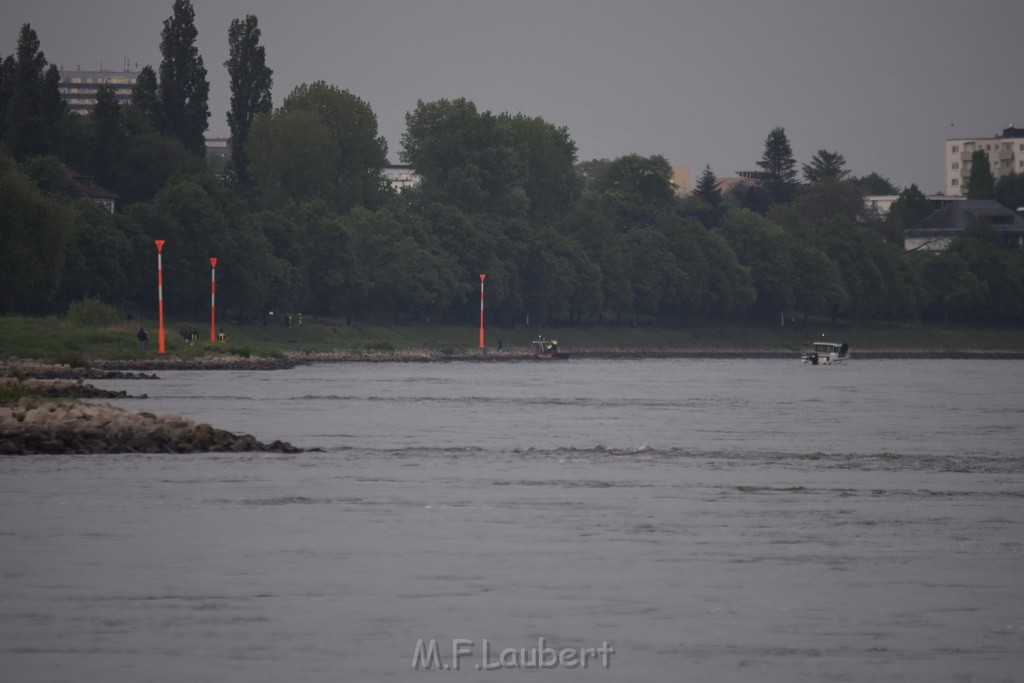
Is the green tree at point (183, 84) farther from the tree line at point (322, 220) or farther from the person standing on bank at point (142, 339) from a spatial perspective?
the person standing on bank at point (142, 339)

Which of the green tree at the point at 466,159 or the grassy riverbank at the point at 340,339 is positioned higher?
the green tree at the point at 466,159

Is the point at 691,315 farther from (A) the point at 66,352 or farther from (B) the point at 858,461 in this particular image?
(B) the point at 858,461

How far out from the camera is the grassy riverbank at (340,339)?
9888 centimetres

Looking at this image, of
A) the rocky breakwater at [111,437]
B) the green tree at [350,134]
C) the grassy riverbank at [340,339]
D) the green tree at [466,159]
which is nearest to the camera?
the rocky breakwater at [111,437]

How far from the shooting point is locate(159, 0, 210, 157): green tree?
474 ft

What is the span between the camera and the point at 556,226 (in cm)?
18600

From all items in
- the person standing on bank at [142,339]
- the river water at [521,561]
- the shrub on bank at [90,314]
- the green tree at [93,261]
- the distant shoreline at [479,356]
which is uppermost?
the green tree at [93,261]

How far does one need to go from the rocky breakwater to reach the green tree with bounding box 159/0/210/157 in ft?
352

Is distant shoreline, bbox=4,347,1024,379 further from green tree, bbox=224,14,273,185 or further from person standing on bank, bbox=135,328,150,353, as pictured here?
A: green tree, bbox=224,14,273,185

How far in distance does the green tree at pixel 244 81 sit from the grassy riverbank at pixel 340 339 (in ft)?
74.3

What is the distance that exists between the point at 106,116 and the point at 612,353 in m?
53.1

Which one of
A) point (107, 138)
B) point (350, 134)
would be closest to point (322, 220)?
point (107, 138)

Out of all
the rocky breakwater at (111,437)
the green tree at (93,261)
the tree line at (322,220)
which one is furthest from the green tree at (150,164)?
the rocky breakwater at (111,437)

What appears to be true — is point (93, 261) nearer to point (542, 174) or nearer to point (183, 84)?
point (183, 84)
